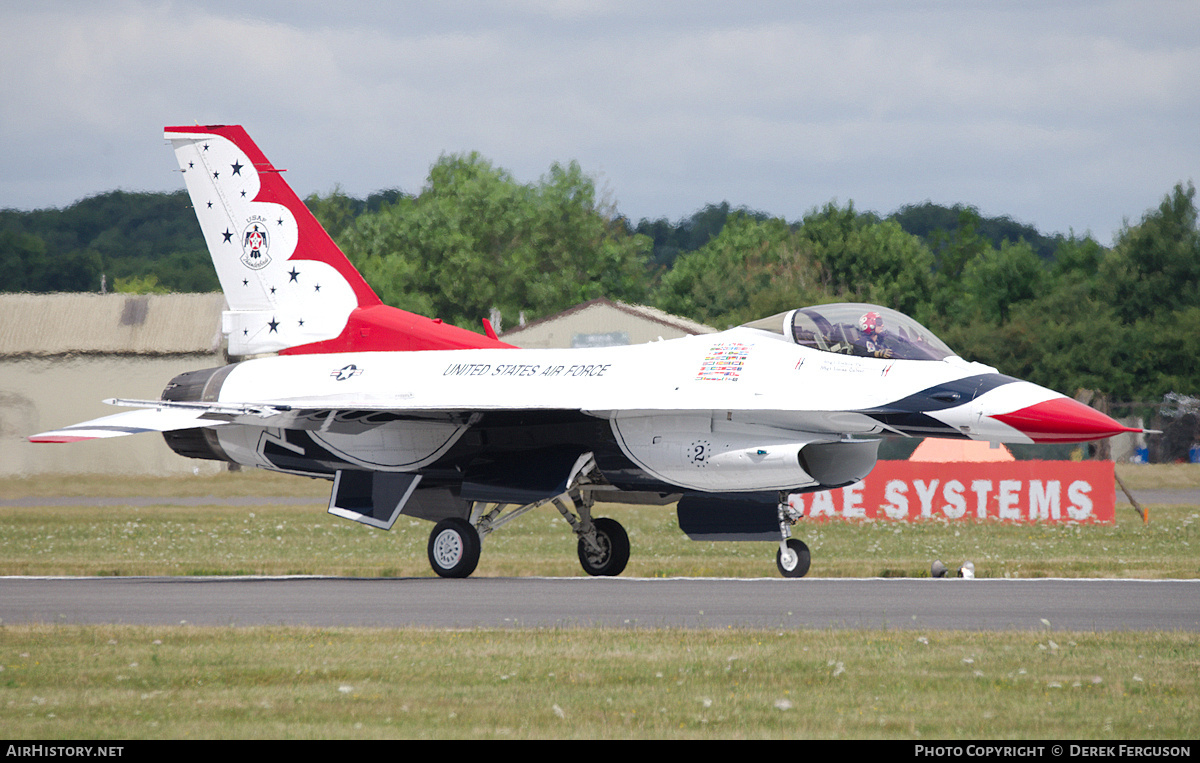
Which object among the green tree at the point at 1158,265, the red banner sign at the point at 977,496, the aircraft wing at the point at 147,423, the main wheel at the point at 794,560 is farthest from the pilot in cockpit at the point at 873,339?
the green tree at the point at 1158,265

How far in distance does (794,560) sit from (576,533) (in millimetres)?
2896

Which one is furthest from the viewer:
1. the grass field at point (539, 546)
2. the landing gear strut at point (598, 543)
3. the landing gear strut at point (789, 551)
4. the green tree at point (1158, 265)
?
the green tree at point (1158, 265)

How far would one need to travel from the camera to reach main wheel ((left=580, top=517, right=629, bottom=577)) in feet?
56.7

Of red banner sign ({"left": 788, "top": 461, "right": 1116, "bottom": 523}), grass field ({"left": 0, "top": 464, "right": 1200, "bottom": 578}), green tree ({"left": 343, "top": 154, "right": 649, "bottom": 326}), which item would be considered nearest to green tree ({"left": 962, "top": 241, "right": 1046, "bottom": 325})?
green tree ({"left": 343, "top": 154, "right": 649, "bottom": 326})

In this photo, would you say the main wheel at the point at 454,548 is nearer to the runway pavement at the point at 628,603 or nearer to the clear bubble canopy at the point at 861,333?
the runway pavement at the point at 628,603

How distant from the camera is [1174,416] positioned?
48.8 metres

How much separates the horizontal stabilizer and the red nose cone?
31.5 ft

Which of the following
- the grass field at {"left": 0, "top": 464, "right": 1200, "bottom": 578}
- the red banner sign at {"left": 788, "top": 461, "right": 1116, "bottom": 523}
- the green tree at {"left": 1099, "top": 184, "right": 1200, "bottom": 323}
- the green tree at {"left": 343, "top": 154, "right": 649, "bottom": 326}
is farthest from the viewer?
the green tree at {"left": 343, "top": 154, "right": 649, "bottom": 326}

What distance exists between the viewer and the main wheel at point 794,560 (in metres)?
15.7

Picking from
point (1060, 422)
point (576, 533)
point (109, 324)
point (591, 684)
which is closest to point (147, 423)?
point (576, 533)

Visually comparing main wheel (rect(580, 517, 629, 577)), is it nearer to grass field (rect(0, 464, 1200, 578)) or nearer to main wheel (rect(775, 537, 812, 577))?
grass field (rect(0, 464, 1200, 578))

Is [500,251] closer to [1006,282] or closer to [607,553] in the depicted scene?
[1006,282]

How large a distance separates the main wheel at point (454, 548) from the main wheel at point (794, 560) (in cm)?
354
